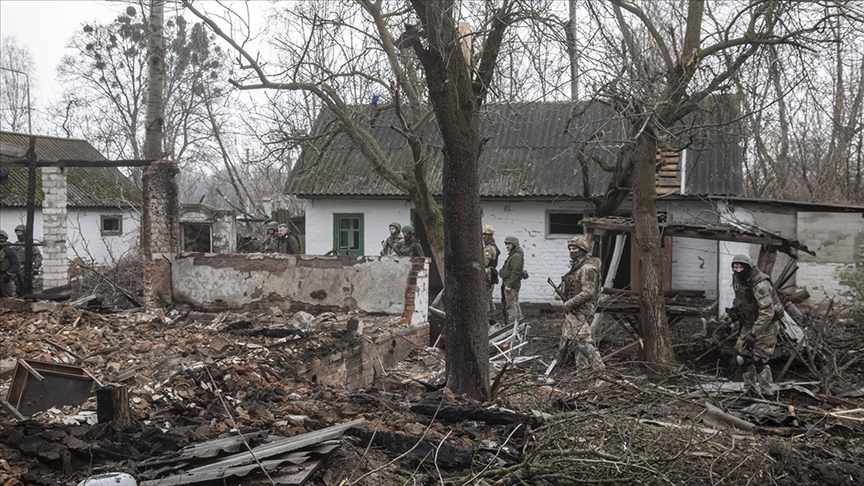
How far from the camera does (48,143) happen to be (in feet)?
85.3

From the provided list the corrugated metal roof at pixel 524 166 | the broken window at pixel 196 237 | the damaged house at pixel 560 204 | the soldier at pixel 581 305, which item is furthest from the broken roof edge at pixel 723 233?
the broken window at pixel 196 237

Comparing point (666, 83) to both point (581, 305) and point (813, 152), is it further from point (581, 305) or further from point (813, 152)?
point (813, 152)

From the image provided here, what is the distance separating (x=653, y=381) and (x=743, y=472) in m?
3.75

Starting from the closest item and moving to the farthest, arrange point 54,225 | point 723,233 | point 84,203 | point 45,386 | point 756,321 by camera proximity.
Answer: point 45,386, point 756,321, point 723,233, point 54,225, point 84,203

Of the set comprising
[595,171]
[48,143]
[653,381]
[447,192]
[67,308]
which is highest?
[48,143]

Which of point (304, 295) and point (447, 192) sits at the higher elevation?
point (447, 192)

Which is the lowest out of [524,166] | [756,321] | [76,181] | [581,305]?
[756,321]

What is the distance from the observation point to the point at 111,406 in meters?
4.90

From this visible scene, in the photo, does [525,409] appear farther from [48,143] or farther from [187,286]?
[48,143]

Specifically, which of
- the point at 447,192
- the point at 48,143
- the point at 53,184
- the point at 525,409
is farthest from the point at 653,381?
the point at 48,143

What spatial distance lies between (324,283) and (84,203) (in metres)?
17.3

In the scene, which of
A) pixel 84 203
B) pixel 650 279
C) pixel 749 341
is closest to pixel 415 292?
pixel 650 279

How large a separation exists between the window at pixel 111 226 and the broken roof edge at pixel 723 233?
20670mm

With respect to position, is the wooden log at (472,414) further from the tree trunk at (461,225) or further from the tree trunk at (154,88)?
the tree trunk at (154,88)
